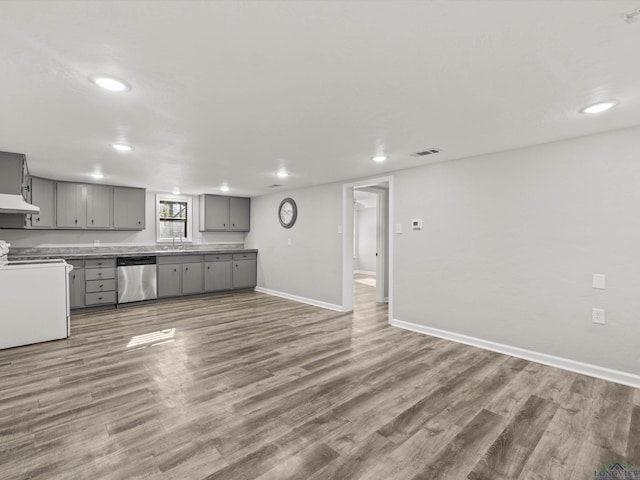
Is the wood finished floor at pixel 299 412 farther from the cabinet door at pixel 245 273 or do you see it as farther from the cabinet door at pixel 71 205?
the cabinet door at pixel 245 273

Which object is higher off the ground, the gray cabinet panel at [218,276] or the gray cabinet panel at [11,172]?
the gray cabinet panel at [11,172]

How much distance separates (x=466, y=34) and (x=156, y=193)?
6.61 m

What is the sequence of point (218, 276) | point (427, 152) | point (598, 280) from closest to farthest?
1. point (598, 280)
2. point (427, 152)
3. point (218, 276)

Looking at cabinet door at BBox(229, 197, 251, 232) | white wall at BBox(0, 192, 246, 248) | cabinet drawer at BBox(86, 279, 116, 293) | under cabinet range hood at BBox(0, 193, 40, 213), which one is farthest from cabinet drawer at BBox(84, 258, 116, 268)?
cabinet door at BBox(229, 197, 251, 232)

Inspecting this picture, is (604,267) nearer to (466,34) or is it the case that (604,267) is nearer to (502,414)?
(502,414)

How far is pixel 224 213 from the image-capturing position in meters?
7.23

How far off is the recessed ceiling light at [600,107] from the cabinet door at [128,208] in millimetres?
6710

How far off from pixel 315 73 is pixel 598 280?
3056mm

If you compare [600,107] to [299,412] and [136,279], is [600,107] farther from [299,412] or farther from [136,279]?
[136,279]

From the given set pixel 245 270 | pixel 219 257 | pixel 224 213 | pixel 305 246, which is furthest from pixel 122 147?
pixel 245 270

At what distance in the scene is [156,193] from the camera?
6.64 m

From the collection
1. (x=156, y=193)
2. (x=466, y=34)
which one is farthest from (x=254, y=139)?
→ (x=156, y=193)

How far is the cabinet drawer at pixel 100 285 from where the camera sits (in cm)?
516

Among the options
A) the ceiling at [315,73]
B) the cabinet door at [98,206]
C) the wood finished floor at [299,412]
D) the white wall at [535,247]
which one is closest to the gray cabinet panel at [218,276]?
the cabinet door at [98,206]
